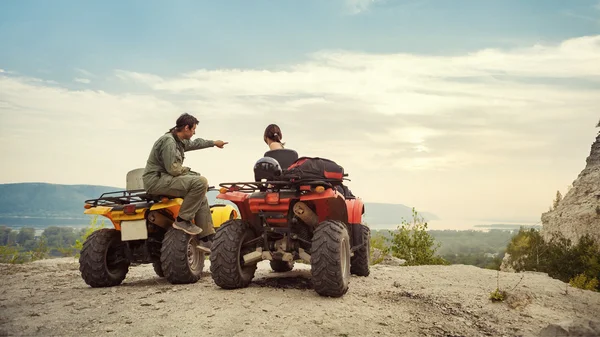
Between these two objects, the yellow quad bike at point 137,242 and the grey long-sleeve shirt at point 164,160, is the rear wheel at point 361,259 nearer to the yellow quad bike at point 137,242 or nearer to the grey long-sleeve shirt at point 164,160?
the yellow quad bike at point 137,242

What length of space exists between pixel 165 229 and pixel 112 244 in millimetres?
854

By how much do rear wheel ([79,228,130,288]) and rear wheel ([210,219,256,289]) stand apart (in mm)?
2012

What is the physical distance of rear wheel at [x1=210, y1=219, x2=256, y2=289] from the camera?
6832 millimetres

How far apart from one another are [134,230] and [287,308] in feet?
10.2

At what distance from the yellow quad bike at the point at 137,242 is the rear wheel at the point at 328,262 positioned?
7.55 ft

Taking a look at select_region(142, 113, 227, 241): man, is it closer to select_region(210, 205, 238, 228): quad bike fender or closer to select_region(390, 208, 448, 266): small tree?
select_region(210, 205, 238, 228): quad bike fender

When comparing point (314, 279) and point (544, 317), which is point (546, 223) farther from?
point (314, 279)

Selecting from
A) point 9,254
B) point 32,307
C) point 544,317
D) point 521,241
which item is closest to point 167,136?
point 32,307

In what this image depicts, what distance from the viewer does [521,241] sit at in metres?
14.4

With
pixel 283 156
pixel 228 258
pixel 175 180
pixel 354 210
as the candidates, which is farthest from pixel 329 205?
pixel 175 180

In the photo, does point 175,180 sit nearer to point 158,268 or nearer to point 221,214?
point 221,214

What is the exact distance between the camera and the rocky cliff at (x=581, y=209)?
12258 millimetres

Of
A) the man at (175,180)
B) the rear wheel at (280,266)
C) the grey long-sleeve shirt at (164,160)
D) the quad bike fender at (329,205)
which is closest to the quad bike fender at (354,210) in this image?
the quad bike fender at (329,205)

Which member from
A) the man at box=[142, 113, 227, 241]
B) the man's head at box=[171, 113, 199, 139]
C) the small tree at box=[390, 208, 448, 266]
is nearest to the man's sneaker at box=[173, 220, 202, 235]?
the man at box=[142, 113, 227, 241]
